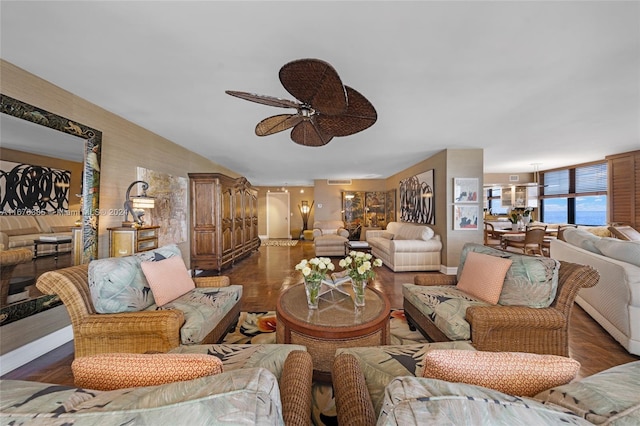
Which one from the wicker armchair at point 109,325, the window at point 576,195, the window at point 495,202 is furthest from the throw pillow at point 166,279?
the window at point 495,202

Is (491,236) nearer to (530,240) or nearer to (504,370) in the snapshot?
(530,240)

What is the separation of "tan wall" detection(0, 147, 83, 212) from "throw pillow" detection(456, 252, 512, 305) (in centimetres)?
395

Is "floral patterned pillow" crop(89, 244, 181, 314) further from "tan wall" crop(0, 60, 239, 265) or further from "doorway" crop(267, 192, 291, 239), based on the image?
"doorway" crop(267, 192, 291, 239)

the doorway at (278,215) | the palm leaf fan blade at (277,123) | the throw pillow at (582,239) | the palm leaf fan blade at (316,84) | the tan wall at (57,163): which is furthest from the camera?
the doorway at (278,215)

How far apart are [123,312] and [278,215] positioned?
848 centimetres

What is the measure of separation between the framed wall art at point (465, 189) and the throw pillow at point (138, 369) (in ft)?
16.0

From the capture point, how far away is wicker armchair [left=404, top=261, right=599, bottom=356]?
1.53m

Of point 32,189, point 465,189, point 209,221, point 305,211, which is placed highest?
point 465,189

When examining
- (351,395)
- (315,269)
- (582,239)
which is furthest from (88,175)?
(582,239)

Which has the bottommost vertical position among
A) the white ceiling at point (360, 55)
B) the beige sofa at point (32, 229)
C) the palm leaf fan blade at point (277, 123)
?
the beige sofa at point (32, 229)

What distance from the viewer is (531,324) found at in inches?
61.1

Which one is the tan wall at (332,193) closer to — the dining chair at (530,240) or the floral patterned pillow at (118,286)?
the dining chair at (530,240)

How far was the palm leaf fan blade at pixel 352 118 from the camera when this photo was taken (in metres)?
1.50

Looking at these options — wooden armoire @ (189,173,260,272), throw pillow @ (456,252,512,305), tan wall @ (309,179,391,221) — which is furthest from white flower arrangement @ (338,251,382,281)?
tan wall @ (309,179,391,221)
